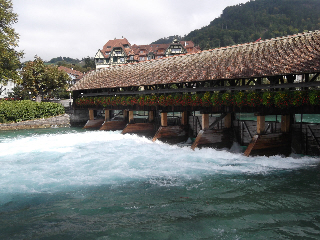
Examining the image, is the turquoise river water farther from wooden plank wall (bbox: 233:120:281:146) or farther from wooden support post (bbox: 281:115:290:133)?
wooden plank wall (bbox: 233:120:281:146)

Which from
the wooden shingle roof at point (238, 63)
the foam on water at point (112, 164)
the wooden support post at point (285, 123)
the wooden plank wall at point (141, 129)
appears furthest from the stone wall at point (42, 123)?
the wooden support post at point (285, 123)

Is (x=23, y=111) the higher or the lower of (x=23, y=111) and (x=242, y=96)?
the lower

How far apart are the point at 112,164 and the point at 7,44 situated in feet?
70.7

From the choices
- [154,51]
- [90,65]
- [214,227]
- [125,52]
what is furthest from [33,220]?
[90,65]

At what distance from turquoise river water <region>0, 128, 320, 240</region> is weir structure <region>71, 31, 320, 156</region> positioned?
1126 mm

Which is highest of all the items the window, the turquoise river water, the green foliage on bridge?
the window

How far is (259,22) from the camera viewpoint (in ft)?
412

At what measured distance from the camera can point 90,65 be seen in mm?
94688

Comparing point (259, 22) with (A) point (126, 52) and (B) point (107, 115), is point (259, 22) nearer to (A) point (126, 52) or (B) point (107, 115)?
(A) point (126, 52)

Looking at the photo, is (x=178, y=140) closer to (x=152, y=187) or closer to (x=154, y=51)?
(x=152, y=187)

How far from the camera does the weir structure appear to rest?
1272cm

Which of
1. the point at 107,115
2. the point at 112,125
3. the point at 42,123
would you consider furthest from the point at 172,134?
the point at 42,123

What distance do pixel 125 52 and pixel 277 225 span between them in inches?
2445

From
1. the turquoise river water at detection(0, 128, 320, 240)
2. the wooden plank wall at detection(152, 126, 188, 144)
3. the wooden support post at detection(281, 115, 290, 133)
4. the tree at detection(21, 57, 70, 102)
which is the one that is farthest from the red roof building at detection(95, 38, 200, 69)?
the turquoise river water at detection(0, 128, 320, 240)
